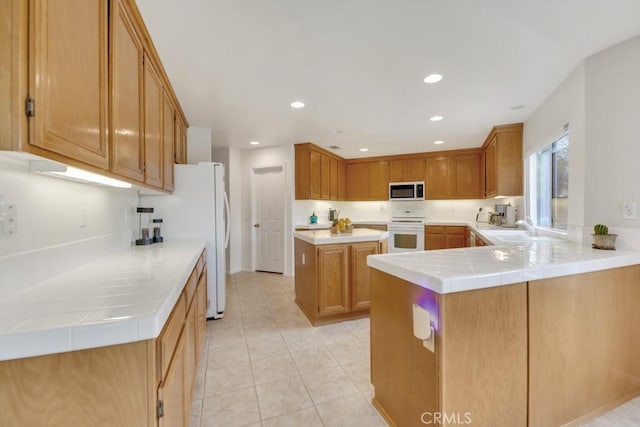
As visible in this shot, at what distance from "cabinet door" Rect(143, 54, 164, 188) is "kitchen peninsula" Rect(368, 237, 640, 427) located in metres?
1.66

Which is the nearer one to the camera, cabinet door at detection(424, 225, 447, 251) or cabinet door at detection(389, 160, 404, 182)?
cabinet door at detection(424, 225, 447, 251)

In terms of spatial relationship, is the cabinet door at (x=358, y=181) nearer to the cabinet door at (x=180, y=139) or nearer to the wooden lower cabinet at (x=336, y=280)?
the wooden lower cabinet at (x=336, y=280)

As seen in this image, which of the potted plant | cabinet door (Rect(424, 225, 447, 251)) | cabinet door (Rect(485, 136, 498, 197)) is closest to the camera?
the potted plant

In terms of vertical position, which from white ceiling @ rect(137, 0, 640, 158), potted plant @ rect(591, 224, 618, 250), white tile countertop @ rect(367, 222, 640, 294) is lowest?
white tile countertop @ rect(367, 222, 640, 294)

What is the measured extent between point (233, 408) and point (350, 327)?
1.41 metres

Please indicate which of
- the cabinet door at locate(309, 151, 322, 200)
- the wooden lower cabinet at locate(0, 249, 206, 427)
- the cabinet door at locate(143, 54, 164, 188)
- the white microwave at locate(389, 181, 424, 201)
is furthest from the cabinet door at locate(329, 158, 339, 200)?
the wooden lower cabinet at locate(0, 249, 206, 427)

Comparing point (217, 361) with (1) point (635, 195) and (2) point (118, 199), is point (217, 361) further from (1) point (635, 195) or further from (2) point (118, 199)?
(1) point (635, 195)

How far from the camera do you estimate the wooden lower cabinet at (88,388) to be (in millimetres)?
700

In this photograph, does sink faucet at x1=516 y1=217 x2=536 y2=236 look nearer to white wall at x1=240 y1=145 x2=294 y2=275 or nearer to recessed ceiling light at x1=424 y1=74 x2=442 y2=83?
recessed ceiling light at x1=424 y1=74 x2=442 y2=83

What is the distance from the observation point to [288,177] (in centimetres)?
480

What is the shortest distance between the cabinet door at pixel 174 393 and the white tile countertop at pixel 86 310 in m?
0.23

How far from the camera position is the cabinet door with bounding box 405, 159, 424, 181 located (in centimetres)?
566

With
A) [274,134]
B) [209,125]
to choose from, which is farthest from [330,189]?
[209,125]

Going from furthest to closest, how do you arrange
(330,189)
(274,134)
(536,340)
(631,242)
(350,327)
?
(330,189), (274,134), (350,327), (631,242), (536,340)
